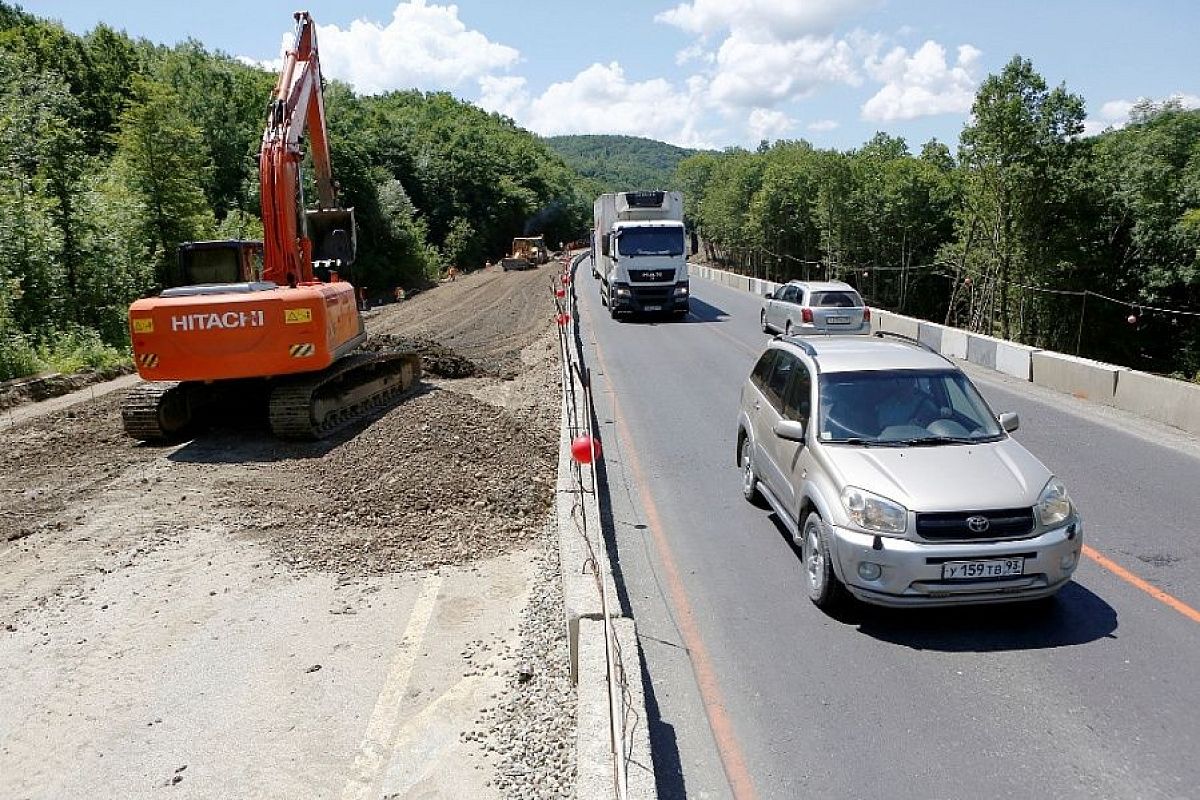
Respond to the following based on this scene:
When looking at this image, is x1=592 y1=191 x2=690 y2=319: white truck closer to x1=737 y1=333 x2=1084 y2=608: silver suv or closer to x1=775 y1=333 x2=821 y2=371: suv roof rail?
x1=775 y1=333 x2=821 y2=371: suv roof rail

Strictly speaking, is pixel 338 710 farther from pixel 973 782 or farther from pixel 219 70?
pixel 219 70

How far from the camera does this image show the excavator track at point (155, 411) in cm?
1290

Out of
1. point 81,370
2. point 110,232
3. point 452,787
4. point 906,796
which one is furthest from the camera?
point 110,232

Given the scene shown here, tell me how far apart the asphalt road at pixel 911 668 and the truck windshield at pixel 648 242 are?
57.2 ft

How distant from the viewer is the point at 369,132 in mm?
60344

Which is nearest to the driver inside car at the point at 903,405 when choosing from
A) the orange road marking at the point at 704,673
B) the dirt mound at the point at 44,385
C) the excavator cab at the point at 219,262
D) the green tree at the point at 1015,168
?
the orange road marking at the point at 704,673

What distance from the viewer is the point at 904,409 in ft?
23.8

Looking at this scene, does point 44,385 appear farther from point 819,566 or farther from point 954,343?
point 954,343

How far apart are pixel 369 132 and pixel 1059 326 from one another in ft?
148

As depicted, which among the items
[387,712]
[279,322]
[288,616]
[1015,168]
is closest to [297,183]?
[279,322]

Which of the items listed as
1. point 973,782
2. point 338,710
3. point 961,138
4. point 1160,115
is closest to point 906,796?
point 973,782

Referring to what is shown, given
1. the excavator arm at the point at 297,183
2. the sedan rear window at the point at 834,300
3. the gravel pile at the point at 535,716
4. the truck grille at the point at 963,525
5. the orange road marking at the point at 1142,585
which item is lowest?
the gravel pile at the point at 535,716

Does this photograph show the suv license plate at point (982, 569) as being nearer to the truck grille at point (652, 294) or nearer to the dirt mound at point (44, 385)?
the dirt mound at point (44, 385)

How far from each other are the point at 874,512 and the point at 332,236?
11917mm
